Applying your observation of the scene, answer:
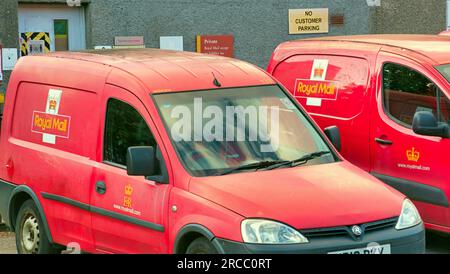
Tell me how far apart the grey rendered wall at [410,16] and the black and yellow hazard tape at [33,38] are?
628 centimetres

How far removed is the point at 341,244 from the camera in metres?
5.61

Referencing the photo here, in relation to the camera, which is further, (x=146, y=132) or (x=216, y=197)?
(x=146, y=132)

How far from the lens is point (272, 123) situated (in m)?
6.74

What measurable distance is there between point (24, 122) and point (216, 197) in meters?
2.80

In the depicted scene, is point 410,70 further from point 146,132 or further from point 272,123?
point 146,132

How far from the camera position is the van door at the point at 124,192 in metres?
6.27

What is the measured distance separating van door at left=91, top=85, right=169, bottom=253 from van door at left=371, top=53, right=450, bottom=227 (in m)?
2.38

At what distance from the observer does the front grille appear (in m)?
5.60

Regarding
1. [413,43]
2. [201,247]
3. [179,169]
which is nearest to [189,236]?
[201,247]

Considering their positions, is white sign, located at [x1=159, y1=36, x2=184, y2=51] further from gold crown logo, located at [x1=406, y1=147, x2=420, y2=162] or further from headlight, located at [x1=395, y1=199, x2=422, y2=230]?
headlight, located at [x1=395, y1=199, x2=422, y2=230]

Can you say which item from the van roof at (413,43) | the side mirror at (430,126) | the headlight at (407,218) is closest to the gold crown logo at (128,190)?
the headlight at (407,218)

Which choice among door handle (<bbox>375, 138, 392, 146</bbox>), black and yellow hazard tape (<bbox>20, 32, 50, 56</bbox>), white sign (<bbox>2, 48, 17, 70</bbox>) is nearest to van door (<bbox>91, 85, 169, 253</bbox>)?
door handle (<bbox>375, 138, 392, 146</bbox>)

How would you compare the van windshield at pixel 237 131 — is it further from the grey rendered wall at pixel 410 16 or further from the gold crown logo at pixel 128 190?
the grey rendered wall at pixel 410 16
